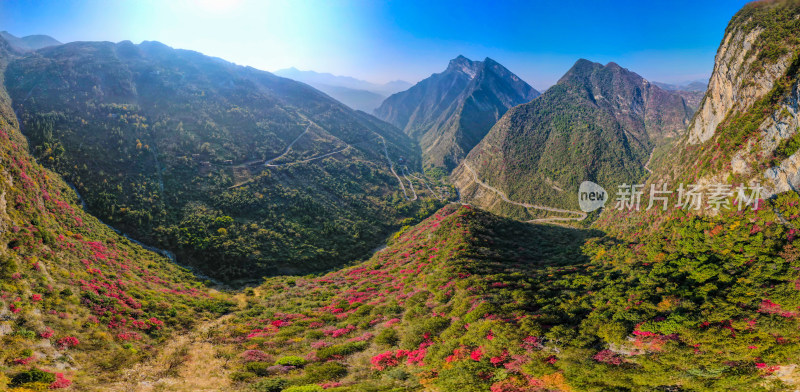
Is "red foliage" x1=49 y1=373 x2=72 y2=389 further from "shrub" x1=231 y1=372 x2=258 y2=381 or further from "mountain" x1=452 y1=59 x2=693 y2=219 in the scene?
"mountain" x1=452 y1=59 x2=693 y2=219

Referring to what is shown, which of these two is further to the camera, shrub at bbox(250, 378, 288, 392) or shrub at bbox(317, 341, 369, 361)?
shrub at bbox(317, 341, 369, 361)

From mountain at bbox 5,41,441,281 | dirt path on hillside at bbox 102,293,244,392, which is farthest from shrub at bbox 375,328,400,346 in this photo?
mountain at bbox 5,41,441,281

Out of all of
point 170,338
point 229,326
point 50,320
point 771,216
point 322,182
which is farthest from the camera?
point 322,182

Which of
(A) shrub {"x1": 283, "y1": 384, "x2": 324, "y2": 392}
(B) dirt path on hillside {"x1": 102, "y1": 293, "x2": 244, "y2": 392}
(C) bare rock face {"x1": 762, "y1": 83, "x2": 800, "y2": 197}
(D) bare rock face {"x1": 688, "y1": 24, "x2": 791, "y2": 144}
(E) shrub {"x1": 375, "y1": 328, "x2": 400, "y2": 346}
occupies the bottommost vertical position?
(B) dirt path on hillside {"x1": 102, "y1": 293, "x2": 244, "y2": 392}

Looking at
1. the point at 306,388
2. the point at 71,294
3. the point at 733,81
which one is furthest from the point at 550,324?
the point at 733,81

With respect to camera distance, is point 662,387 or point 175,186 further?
point 175,186

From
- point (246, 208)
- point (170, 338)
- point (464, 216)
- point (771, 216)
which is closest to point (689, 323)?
point (771, 216)

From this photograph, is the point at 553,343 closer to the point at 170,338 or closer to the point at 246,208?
the point at 170,338
